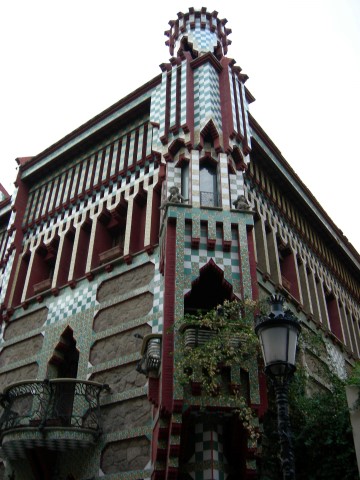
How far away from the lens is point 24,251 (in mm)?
16062

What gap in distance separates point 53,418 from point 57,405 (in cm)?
42

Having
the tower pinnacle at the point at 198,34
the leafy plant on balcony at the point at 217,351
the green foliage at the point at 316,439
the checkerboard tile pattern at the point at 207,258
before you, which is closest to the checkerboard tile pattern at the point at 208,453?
the leafy plant on balcony at the point at 217,351

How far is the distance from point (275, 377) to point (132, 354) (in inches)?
232

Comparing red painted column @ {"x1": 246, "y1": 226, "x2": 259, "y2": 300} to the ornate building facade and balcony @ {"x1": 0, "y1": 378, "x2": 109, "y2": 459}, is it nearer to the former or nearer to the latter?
the ornate building facade

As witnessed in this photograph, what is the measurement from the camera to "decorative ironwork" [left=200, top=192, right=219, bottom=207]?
1182 centimetres

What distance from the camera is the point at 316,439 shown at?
31.8 ft

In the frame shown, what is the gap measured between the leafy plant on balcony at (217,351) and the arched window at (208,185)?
116 inches

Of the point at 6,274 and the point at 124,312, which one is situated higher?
the point at 6,274

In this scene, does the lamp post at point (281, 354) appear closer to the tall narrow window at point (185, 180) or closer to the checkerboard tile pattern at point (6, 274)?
the tall narrow window at point (185, 180)

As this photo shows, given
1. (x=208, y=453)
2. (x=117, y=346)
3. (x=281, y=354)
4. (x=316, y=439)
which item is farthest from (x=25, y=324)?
(x=281, y=354)

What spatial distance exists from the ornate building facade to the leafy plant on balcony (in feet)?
0.64

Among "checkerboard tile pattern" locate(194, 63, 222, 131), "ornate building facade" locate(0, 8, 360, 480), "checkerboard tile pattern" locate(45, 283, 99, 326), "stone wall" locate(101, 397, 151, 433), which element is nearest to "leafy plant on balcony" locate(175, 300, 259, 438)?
"ornate building facade" locate(0, 8, 360, 480)

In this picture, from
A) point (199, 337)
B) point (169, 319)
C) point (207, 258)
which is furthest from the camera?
point (207, 258)

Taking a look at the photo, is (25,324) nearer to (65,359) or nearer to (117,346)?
(65,359)
